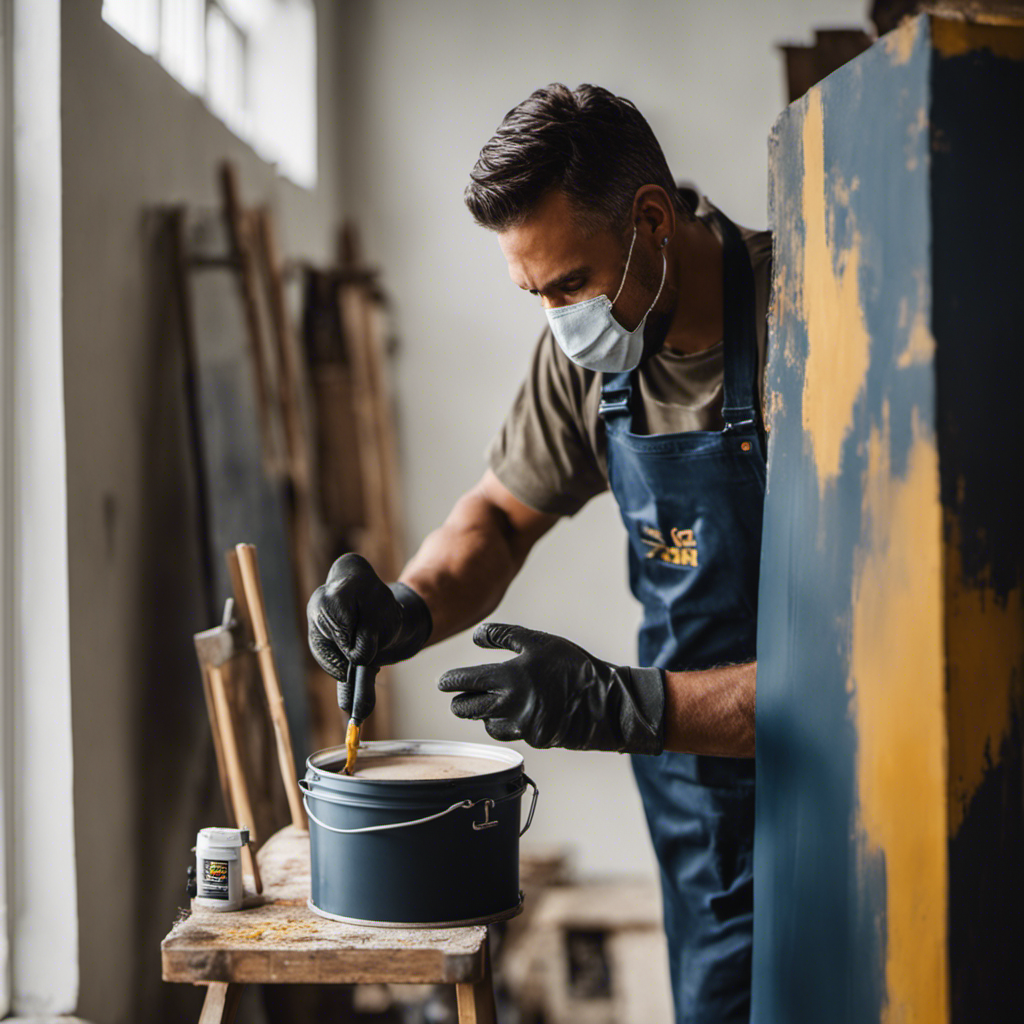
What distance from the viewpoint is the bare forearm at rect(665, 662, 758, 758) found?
4.61ft

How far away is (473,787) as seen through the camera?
1312mm

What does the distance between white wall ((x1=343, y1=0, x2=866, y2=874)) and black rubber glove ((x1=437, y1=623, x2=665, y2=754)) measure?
2.68 m

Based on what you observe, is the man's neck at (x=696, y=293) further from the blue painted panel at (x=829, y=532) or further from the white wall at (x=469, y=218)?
the white wall at (x=469, y=218)

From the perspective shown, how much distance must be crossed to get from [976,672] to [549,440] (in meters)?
1.07

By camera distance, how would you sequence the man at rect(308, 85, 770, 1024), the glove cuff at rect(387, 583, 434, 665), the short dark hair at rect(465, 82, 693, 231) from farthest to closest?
the glove cuff at rect(387, 583, 434, 665) → the short dark hair at rect(465, 82, 693, 231) → the man at rect(308, 85, 770, 1024)

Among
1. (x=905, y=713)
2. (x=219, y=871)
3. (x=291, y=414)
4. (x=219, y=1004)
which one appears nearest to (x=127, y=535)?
(x=219, y=871)

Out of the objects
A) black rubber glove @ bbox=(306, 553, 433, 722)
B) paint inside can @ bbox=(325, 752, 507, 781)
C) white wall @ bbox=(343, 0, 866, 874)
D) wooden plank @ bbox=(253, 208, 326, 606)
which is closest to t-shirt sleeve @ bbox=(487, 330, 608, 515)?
black rubber glove @ bbox=(306, 553, 433, 722)

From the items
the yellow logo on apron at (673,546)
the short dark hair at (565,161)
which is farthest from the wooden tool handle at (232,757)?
the short dark hair at (565,161)

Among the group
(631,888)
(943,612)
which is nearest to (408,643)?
(943,612)

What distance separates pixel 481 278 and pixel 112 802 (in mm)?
2720

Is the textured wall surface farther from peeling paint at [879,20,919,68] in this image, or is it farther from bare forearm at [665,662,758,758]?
bare forearm at [665,662,758,758]

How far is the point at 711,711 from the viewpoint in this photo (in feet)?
4.66

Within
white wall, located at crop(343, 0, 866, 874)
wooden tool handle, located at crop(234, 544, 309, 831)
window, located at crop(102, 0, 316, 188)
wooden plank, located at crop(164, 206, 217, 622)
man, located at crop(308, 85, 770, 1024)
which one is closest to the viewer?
man, located at crop(308, 85, 770, 1024)

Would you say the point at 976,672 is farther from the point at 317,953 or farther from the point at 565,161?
the point at 565,161
